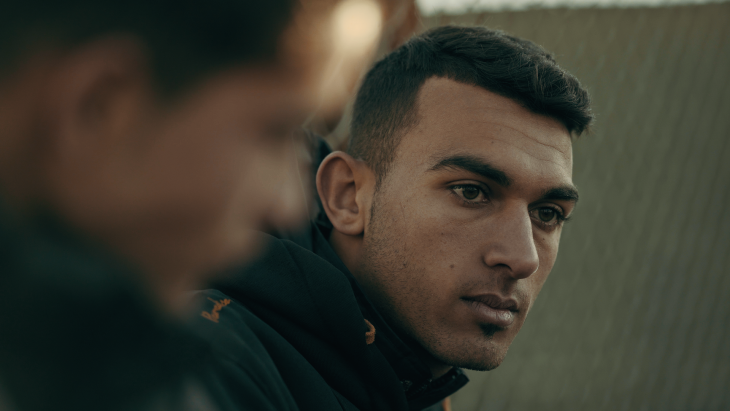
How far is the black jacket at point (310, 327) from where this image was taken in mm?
1165

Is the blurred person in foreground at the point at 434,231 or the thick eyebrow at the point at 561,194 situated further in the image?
the thick eyebrow at the point at 561,194

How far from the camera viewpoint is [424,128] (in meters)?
1.71

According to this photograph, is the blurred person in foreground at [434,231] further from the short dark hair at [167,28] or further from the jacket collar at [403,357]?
the short dark hair at [167,28]

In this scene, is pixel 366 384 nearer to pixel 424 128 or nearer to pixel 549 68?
pixel 424 128

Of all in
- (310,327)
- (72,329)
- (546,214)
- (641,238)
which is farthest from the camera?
(641,238)

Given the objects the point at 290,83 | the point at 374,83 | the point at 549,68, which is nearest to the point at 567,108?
the point at 549,68

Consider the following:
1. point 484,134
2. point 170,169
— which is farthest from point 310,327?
point 170,169

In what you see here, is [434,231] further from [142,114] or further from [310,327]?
[142,114]

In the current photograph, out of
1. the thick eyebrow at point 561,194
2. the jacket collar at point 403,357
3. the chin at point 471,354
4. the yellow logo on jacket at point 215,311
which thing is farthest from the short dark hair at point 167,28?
the thick eyebrow at point 561,194

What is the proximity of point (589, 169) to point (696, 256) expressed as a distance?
115cm

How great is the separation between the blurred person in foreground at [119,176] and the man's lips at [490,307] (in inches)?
45.5

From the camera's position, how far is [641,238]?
12.3ft

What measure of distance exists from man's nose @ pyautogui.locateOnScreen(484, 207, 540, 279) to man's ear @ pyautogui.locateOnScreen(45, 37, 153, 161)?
129cm

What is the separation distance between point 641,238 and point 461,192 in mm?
Result: 2766
